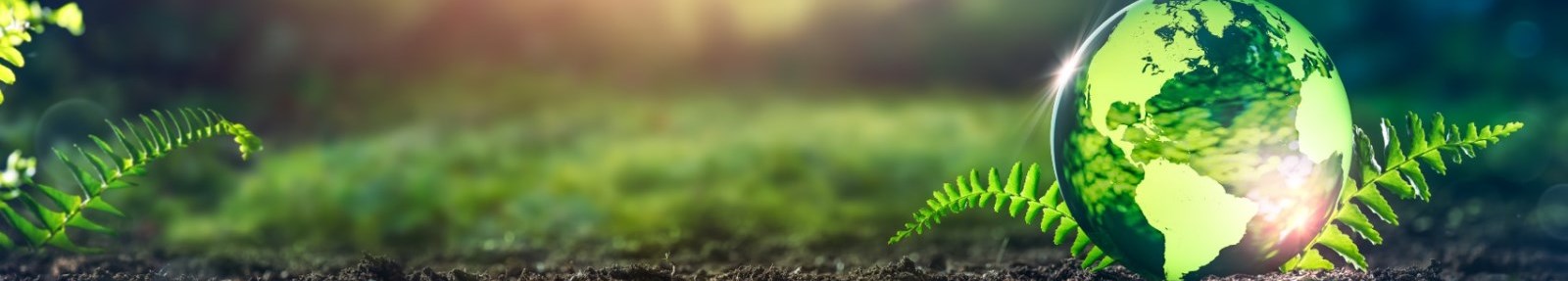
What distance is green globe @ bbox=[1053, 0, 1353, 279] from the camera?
2992 mm

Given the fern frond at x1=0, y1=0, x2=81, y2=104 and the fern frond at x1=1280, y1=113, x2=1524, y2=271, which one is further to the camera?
the fern frond at x1=1280, y1=113, x2=1524, y2=271

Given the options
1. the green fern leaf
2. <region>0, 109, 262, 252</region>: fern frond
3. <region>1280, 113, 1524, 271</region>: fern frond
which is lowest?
the green fern leaf

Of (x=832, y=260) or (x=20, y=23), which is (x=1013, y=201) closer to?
(x=832, y=260)

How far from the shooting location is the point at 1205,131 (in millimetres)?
2990

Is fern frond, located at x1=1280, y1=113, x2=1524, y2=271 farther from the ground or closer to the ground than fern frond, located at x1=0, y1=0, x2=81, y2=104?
closer to the ground

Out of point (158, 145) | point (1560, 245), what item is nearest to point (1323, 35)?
point (1560, 245)

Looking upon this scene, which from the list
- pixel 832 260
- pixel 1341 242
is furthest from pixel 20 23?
pixel 1341 242

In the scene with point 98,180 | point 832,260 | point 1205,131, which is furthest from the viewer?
point 832,260

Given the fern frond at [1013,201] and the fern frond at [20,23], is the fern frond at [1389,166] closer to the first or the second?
the fern frond at [1013,201]

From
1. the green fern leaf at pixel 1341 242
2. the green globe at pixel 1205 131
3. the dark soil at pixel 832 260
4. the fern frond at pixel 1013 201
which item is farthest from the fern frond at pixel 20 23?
the green fern leaf at pixel 1341 242

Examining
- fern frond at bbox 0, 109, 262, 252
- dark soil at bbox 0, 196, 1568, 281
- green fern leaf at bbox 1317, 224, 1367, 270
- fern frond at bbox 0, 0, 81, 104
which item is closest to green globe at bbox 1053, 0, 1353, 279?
green fern leaf at bbox 1317, 224, 1367, 270

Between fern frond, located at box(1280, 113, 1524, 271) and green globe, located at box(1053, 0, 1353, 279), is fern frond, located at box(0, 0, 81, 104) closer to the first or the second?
green globe, located at box(1053, 0, 1353, 279)

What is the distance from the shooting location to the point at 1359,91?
7.05 meters

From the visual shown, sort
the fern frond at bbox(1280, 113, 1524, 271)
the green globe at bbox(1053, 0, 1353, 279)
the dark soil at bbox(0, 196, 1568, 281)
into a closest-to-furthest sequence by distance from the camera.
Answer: the green globe at bbox(1053, 0, 1353, 279), the fern frond at bbox(1280, 113, 1524, 271), the dark soil at bbox(0, 196, 1568, 281)
